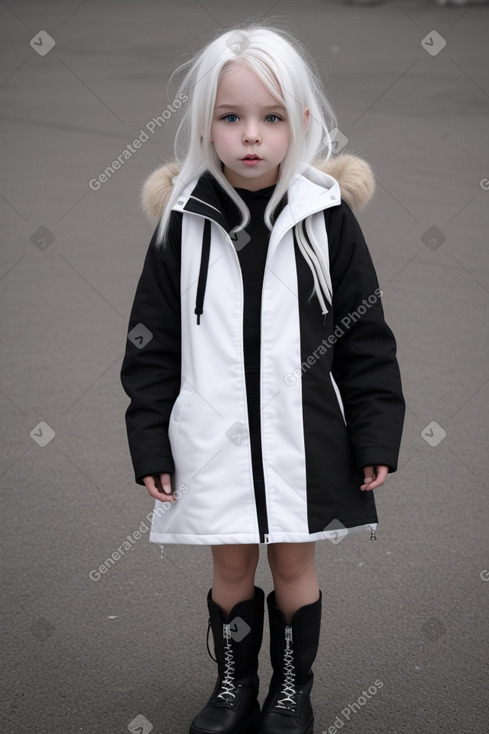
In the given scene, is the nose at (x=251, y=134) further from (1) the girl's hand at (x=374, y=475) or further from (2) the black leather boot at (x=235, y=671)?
(2) the black leather boot at (x=235, y=671)

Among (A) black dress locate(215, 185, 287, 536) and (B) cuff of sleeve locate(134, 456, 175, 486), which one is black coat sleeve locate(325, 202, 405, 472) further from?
(B) cuff of sleeve locate(134, 456, 175, 486)

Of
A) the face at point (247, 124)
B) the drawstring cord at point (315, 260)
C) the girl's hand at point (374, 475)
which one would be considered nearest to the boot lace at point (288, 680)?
the girl's hand at point (374, 475)

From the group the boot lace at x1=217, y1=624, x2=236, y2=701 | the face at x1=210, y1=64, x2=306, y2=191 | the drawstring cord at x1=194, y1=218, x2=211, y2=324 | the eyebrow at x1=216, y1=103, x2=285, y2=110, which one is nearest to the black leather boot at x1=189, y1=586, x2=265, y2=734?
the boot lace at x1=217, y1=624, x2=236, y2=701

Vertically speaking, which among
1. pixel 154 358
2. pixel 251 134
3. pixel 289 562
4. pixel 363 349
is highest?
pixel 251 134

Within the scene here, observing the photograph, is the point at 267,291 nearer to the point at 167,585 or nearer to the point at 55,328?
the point at 167,585

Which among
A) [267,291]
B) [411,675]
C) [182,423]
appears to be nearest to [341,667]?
[411,675]

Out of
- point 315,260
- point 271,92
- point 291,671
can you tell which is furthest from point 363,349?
point 291,671

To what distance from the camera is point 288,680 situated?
242 centimetres

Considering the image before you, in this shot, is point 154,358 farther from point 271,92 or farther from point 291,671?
point 291,671

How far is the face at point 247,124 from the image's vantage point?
211cm

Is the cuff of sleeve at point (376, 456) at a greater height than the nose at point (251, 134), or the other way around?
the nose at point (251, 134)

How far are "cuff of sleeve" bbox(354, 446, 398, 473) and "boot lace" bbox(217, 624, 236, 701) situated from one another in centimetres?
52

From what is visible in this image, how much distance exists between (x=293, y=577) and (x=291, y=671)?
229 mm

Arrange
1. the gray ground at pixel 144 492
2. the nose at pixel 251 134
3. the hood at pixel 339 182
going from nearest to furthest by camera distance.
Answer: the nose at pixel 251 134, the hood at pixel 339 182, the gray ground at pixel 144 492
